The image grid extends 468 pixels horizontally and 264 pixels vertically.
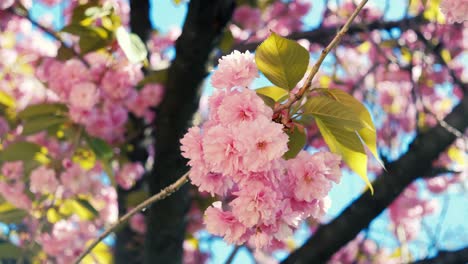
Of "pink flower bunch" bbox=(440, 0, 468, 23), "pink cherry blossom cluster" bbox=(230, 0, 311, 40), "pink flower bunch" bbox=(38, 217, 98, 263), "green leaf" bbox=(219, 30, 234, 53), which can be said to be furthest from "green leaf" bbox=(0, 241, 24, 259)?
"pink cherry blossom cluster" bbox=(230, 0, 311, 40)

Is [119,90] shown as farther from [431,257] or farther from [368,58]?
[368,58]

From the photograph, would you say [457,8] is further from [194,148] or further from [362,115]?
[194,148]

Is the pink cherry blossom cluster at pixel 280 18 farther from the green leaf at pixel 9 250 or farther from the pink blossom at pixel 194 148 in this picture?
the pink blossom at pixel 194 148

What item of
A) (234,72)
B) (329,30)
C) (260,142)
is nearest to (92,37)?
(329,30)

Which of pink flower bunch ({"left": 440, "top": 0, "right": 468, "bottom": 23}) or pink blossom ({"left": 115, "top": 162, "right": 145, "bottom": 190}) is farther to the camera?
pink blossom ({"left": 115, "top": 162, "right": 145, "bottom": 190})

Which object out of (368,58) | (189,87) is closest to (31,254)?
(189,87)

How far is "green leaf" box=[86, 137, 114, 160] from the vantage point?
1.53m

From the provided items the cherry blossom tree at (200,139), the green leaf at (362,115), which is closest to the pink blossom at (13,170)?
the cherry blossom tree at (200,139)

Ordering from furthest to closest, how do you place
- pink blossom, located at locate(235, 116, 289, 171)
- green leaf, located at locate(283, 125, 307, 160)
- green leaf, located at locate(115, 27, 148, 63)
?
green leaf, located at locate(115, 27, 148, 63) < green leaf, located at locate(283, 125, 307, 160) < pink blossom, located at locate(235, 116, 289, 171)

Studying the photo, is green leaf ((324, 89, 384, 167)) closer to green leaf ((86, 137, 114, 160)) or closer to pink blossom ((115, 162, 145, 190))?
green leaf ((86, 137, 114, 160))

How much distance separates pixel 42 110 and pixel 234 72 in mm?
1028

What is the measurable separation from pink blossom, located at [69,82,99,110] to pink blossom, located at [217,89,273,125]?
0.95 m

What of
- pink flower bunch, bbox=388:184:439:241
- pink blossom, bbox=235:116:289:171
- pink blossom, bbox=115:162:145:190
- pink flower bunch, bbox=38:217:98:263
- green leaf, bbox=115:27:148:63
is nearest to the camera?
pink blossom, bbox=235:116:289:171

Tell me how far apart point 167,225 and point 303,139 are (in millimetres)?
894
